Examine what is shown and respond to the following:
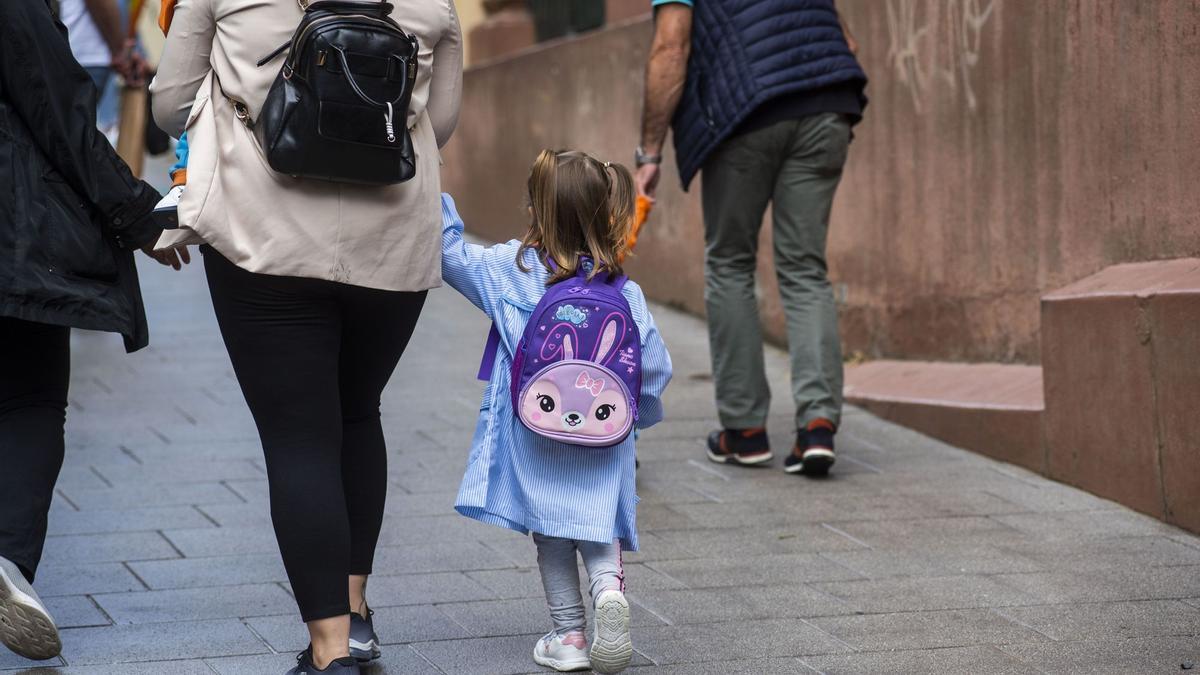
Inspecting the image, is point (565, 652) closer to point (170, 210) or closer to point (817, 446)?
point (170, 210)

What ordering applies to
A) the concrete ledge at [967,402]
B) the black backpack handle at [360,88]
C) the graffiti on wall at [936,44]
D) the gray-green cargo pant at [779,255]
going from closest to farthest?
1. the black backpack handle at [360,88]
2. the gray-green cargo pant at [779,255]
3. the concrete ledge at [967,402]
4. the graffiti on wall at [936,44]

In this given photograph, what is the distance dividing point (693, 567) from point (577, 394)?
4.27 feet

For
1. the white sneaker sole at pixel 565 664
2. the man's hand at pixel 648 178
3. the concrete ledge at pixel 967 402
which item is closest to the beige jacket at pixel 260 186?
the white sneaker sole at pixel 565 664

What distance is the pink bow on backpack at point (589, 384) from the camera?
3.54 metres

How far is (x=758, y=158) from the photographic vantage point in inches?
229

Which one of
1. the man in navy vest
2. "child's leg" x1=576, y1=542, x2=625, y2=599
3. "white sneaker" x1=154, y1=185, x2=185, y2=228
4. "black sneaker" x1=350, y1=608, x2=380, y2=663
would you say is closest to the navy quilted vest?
the man in navy vest

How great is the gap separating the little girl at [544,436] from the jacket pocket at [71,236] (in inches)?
31.4

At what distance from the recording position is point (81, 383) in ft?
25.6

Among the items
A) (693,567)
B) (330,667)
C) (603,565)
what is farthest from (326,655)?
(693,567)

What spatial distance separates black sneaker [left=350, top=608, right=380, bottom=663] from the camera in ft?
12.2

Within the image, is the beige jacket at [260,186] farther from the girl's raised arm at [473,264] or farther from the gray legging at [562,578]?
the gray legging at [562,578]

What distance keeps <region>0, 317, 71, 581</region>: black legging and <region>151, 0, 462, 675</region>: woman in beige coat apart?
698 millimetres

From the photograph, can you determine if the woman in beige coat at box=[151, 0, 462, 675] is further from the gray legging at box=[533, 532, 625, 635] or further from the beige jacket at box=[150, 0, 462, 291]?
the gray legging at box=[533, 532, 625, 635]

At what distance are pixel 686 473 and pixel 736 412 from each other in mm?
281
